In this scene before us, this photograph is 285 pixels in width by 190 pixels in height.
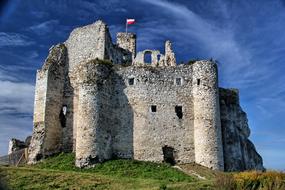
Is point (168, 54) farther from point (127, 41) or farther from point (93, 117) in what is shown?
point (93, 117)

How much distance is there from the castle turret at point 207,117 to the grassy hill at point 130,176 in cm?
126

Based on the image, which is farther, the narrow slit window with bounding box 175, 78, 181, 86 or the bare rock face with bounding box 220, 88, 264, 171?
the bare rock face with bounding box 220, 88, 264, 171

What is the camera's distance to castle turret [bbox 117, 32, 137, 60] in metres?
46.4

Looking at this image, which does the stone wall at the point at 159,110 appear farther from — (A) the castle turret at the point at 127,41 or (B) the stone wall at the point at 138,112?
(A) the castle turret at the point at 127,41

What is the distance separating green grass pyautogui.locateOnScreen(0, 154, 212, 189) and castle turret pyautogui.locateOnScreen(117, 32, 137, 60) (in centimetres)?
1593

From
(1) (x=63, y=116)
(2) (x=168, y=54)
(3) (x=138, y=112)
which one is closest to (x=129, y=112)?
(3) (x=138, y=112)

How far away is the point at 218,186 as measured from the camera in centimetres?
2159

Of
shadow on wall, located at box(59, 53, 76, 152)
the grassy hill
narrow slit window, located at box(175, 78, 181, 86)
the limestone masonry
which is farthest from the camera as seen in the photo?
shadow on wall, located at box(59, 53, 76, 152)

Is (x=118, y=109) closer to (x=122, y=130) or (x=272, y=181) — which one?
(x=122, y=130)

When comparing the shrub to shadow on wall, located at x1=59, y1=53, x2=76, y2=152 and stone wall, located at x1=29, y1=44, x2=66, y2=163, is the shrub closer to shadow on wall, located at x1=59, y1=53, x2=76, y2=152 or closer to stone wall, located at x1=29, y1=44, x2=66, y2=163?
shadow on wall, located at x1=59, y1=53, x2=76, y2=152

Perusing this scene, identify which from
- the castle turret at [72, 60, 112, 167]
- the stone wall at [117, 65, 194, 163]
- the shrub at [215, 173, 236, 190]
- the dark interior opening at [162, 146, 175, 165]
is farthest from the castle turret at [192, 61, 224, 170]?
the shrub at [215, 173, 236, 190]

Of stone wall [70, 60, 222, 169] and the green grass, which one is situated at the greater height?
stone wall [70, 60, 222, 169]

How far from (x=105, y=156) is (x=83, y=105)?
14.1 feet

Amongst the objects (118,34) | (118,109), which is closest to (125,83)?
(118,109)
